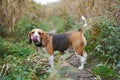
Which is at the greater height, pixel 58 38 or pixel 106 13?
pixel 106 13

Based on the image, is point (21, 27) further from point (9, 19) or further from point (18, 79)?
point (18, 79)

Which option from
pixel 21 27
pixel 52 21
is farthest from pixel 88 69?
pixel 52 21

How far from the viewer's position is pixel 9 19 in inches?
386

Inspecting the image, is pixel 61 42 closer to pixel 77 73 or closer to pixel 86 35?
pixel 77 73

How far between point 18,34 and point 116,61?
4057 millimetres

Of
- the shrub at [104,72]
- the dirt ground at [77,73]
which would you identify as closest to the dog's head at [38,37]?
the dirt ground at [77,73]

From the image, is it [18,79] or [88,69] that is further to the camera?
[88,69]

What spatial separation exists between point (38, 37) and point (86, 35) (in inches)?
84.1

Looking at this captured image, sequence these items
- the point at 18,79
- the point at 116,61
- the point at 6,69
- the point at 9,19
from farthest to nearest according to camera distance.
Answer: the point at 9,19 < the point at 116,61 < the point at 6,69 < the point at 18,79

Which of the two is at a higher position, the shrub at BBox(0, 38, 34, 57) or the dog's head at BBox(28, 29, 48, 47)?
the dog's head at BBox(28, 29, 48, 47)

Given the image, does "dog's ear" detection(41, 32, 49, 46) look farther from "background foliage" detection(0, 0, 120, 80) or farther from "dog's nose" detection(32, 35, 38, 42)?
"background foliage" detection(0, 0, 120, 80)

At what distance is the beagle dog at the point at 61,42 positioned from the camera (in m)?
7.43

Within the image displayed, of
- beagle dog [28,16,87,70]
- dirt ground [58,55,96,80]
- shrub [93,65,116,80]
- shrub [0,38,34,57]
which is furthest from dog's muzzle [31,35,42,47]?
shrub [93,65,116,80]

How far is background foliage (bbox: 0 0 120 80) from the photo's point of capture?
23.1ft
